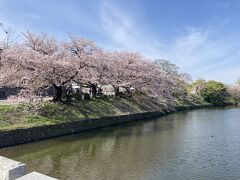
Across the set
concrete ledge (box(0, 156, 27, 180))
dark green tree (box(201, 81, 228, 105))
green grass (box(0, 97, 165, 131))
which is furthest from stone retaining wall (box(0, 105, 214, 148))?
dark green tree (box(201, 81, 228, 105))

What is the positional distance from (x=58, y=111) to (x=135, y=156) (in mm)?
9929

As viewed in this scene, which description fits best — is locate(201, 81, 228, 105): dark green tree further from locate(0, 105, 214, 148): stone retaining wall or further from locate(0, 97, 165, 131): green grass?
locate(0, 105, 214, 148): stone retaining wall

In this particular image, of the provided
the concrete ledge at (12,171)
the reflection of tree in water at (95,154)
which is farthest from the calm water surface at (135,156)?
the concrete ledge at (12,171)

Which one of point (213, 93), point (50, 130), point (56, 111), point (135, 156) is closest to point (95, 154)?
point (135, 156)

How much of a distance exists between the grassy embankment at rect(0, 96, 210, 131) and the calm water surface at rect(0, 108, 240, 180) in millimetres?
1988

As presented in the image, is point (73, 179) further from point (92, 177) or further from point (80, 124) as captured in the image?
point (80, 124)

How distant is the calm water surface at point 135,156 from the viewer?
10.7 metres

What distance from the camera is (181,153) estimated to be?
14000mm

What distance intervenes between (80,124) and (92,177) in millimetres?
10842

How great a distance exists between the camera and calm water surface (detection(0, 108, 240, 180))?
1070 cm

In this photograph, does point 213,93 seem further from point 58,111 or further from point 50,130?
point 50,130

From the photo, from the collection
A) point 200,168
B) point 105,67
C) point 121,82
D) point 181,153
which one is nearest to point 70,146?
point 181,153

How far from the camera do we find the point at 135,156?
1328cm

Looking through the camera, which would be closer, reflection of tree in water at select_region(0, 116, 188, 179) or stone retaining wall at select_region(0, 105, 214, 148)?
reflection of tree in water at select_region(0, 116, 188, 179)
